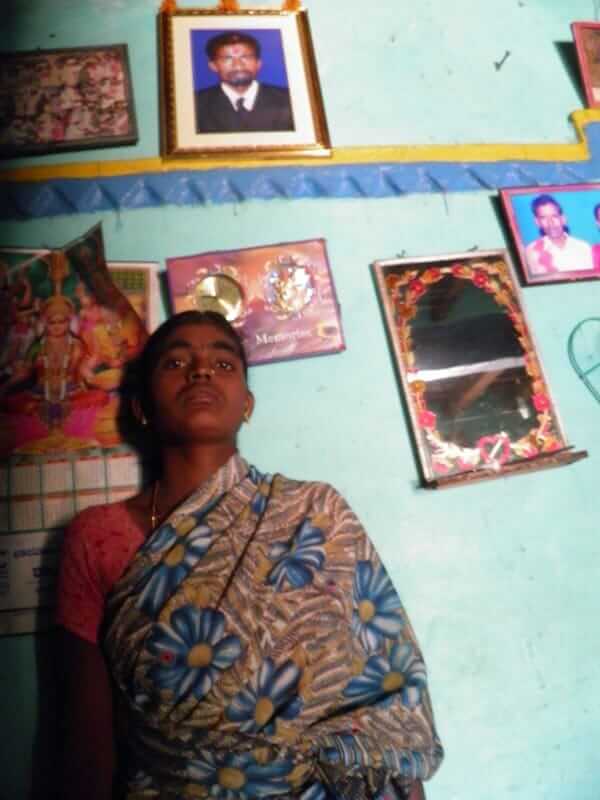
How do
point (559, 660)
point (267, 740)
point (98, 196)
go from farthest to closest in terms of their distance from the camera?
point (98, 196) < point (559, 660) < point (267, 740)

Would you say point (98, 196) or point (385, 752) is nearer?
point (385, 752)

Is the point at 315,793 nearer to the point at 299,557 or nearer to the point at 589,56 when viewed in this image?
the point at 299,557

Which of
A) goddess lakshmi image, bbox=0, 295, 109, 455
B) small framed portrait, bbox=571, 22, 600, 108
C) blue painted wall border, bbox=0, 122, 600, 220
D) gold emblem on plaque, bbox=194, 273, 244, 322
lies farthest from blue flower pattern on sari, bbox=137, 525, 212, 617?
small framed portrait, bbox=571, 22, 600, 108

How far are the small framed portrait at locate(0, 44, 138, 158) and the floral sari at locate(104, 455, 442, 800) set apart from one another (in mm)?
819

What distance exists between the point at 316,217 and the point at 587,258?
0.58 meters

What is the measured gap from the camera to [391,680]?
70cm

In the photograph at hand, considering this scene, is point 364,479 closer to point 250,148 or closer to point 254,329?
point 254,329

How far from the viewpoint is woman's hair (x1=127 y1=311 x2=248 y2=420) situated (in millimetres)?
881

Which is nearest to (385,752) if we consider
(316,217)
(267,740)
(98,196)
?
(267,740)

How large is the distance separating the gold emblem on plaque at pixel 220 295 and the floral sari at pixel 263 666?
40 cm

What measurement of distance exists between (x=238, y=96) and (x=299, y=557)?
3.24ft

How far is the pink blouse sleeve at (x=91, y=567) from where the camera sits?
75 cm

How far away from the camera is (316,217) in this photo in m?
1.13

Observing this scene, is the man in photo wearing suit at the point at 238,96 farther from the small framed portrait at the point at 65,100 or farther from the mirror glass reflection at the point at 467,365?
the mirror glass reflection at the point at 467,365
